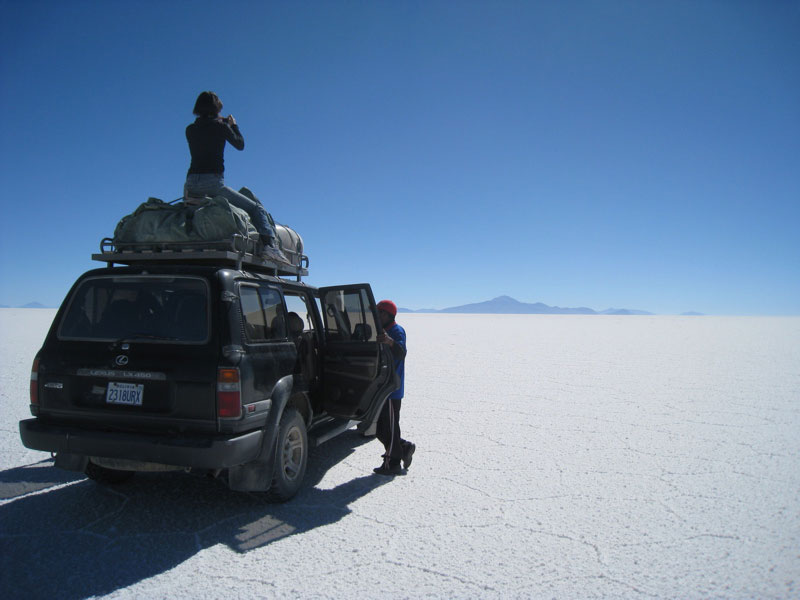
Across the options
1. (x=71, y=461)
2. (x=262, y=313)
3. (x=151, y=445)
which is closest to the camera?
(x=151, y=445)

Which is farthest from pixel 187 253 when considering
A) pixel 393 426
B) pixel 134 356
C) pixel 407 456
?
pixel 407 456

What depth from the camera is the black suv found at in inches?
142

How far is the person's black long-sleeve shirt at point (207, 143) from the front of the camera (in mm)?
5348

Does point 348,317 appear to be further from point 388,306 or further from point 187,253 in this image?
point 187,253

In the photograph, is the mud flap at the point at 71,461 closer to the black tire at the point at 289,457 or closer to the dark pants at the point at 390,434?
the black tire at the point at 289,457

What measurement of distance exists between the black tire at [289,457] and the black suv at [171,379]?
10 millimetres

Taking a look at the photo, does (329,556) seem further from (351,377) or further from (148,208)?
(148,208)

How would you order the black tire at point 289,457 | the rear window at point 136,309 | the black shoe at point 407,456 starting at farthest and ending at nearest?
the black shoe at point 407,456, the black tire at point 289,457, the rear window at point 136,309

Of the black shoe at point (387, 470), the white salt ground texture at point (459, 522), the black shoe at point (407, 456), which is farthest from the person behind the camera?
the black shoe at point (407, 456)

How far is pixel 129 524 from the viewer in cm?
395

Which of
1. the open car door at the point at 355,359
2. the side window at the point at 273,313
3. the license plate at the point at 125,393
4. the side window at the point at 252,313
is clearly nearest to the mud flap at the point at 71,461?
the license plate at the point at 125,393

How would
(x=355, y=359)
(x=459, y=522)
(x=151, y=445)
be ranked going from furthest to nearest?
1. (x=355, y=359)
2. (x=459, y=522)
3. (x=151, y=445)

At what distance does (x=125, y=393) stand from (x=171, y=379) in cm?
38

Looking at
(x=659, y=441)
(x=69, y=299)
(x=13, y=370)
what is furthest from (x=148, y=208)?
(x=13, y=370)
